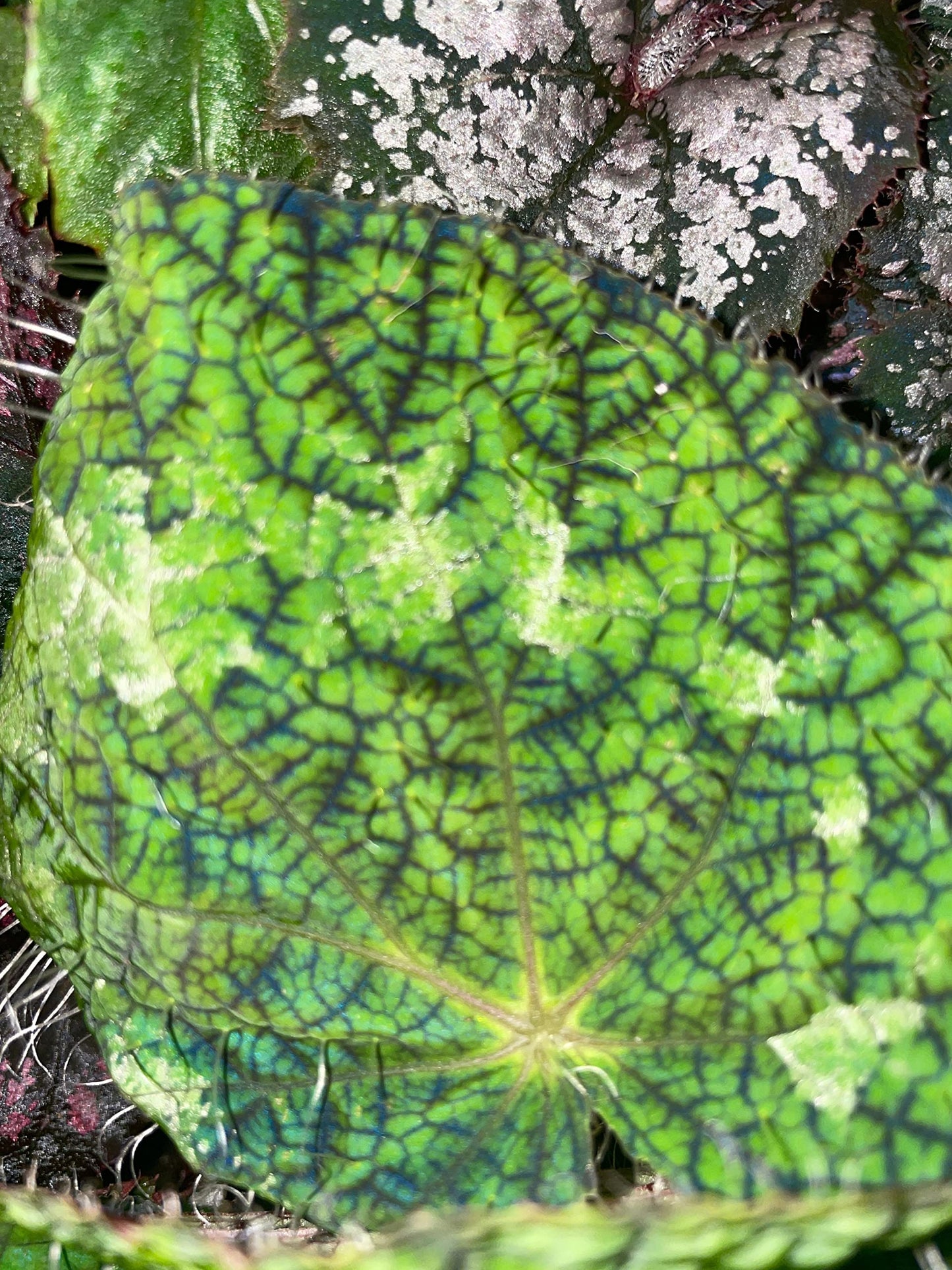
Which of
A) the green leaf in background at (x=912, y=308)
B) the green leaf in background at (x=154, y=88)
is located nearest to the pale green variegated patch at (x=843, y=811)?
the green leaf in background at (x=912, y=308)

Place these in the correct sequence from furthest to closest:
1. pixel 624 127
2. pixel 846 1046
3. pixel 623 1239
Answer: pixel 624 127 → pixel 846 1046 → pixel 623 1239

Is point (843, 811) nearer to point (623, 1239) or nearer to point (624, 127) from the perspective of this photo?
point (623, 1239)

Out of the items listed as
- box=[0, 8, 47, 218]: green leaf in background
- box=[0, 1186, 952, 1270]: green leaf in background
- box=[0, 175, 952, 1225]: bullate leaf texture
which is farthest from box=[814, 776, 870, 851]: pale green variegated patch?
box=[0, 8, 47, 218]: green leaf in background

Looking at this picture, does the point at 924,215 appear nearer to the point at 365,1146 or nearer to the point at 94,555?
the point at 94,555

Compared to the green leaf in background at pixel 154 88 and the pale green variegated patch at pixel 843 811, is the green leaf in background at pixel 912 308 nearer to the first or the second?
the pale green variegated patch at pixel 843 811

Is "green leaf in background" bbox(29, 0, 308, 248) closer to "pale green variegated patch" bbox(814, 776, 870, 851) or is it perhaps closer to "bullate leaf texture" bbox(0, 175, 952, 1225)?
"bullate leaf texture" bbox(0, 175, 952, 1225)

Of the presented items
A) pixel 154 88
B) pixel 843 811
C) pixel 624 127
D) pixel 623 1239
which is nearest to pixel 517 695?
pixel 843 811

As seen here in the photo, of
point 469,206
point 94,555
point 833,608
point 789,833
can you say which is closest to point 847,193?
point 469,206
